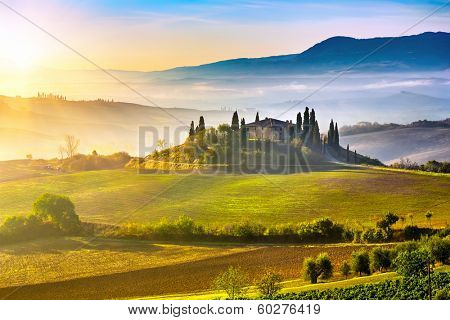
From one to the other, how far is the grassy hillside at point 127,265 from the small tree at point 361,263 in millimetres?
648

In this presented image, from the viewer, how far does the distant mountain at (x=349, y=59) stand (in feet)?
109

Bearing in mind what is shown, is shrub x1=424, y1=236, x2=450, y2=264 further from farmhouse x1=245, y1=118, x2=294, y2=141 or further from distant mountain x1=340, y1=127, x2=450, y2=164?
farmhouse x1=245, y1=118, x2=294, y2=141

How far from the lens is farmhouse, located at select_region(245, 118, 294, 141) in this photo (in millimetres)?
40406

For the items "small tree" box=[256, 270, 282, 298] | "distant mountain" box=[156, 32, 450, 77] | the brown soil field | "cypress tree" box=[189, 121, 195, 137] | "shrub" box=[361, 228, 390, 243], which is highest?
"distant mountain" box=[156, 32, 450, 77]

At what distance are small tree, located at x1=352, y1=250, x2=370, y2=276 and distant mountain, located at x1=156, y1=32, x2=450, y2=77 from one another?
13.9 m

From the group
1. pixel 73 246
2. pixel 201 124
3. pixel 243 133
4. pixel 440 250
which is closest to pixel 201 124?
pixel 201 124

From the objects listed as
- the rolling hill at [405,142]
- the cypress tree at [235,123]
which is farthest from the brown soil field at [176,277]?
the rolling hill at [405,142]

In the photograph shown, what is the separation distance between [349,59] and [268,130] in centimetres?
831

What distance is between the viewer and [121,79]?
31359mm

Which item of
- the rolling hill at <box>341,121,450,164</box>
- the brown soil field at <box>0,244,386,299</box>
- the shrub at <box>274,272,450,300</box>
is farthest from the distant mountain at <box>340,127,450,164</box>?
the shrub at <box>274,272,450,300</box>

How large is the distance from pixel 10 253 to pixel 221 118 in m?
19.9

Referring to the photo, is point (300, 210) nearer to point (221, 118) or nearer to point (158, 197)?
point (158, 197)

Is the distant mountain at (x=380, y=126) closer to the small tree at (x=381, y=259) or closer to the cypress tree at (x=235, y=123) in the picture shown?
the cypress tree at (x=235, y=123)
